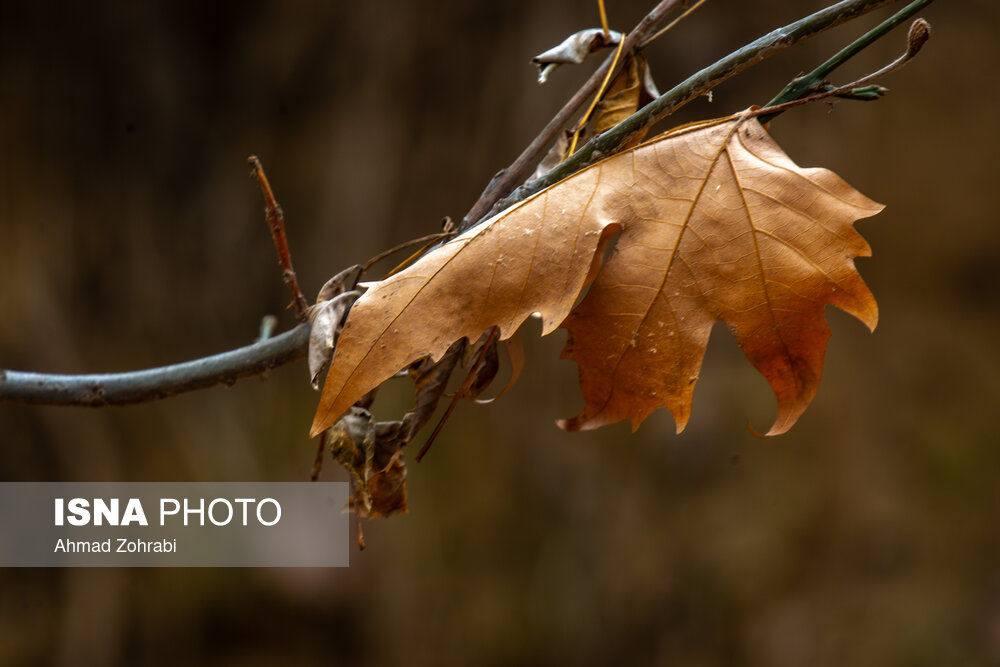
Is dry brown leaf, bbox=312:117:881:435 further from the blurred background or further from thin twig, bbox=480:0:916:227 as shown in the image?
the blurred background

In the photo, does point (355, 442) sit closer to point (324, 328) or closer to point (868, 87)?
point (324, 328)

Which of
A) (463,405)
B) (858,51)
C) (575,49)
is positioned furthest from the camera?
(463,405)

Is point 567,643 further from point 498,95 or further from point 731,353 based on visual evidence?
point 498,95

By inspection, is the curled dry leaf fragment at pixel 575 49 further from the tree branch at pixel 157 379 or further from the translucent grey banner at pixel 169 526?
the translucent grey banner at pixel 169 526

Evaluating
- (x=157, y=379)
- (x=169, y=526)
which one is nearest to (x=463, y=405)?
(x=169, y=526)

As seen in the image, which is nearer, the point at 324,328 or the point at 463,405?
the point at 324,328

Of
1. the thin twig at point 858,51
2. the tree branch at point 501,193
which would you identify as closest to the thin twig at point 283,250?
the tree branch at point 501,193
